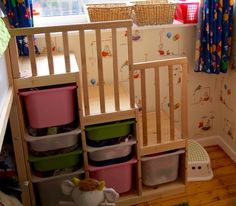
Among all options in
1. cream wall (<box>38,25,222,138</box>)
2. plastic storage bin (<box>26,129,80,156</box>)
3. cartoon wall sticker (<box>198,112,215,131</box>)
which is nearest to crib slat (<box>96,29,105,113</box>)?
plastic storage bin (<box>26,129,80,156</box>)

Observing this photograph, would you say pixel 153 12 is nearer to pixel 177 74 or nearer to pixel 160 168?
pixel 177 74

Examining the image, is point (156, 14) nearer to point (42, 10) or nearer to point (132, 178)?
point (42, 10)

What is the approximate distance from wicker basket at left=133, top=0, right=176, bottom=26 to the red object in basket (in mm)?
91

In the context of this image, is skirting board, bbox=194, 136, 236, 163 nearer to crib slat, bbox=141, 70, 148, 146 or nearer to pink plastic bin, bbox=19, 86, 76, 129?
crib slat, bbox=141, 70, 148, 146

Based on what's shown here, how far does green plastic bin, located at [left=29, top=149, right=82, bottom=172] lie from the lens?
187cm

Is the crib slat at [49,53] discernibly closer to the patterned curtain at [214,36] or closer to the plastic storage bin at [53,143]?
the plastic storage bin at [53,143]

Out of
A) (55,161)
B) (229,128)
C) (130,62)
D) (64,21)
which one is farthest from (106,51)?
(229,128)

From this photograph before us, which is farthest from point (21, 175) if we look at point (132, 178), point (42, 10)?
point (42, 10)

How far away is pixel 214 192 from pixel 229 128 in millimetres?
606

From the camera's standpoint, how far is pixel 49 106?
1753 mm

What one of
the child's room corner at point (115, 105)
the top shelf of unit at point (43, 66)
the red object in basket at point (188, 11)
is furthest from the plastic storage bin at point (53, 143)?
the red object in basket at point (188, 11)

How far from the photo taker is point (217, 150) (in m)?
2.70

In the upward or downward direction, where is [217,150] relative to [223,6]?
downward

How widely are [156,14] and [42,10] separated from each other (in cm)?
83
